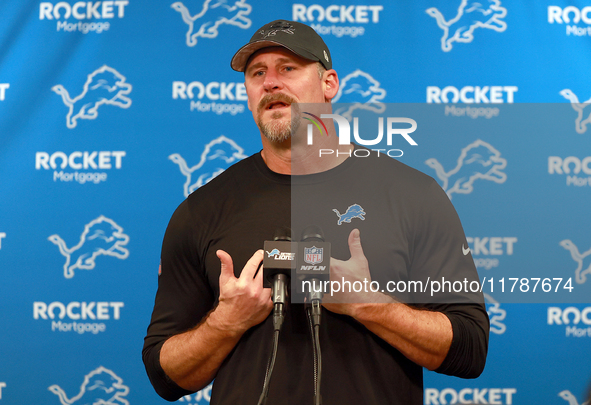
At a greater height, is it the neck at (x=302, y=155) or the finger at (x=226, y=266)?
the neck at (x=302, y=155)

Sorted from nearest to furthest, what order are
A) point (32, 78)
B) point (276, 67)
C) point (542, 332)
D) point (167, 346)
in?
point (167, 346)
point (276, 67)
point (542, 332)
point (32, 78)

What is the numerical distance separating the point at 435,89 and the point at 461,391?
1.33 metres

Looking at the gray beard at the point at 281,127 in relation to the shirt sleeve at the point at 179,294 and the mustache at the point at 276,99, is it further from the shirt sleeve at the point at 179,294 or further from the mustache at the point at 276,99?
the shirt sleeve at the point at 179,294

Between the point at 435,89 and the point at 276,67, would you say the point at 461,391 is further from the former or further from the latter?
the point at 276,67

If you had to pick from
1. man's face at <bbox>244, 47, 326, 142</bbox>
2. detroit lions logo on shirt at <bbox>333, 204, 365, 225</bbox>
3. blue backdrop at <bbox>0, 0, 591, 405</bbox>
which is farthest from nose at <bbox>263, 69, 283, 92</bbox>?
blue backdrop at <bbox>0, 0, 591, 405</bbox>

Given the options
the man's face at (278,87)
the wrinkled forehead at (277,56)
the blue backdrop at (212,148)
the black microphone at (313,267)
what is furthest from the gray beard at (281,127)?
the blue backdrop at (212,148)

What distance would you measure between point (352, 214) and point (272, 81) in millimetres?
432

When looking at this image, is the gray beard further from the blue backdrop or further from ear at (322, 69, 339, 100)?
the blue backdrop

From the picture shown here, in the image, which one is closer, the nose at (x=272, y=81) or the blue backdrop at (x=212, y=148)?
the nose at (x=272, y=81)

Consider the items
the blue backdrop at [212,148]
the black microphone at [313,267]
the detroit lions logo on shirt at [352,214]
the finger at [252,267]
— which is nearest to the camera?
the black microphone at [313,267]

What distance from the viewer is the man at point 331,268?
3.79 feet

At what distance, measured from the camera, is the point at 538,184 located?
7.09ft

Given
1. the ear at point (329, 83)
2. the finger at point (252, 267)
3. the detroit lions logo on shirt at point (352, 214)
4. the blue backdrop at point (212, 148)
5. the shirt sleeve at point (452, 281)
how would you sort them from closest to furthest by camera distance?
the finger at point (252, 267) < the shirt sleeve at point (452, 281) < the detroit lions logo on shirt at point (352, 214) < the ear at point (329, 83) < the blue backdrop at point (212, 148)

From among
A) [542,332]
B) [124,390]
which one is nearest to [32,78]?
[124,390]
